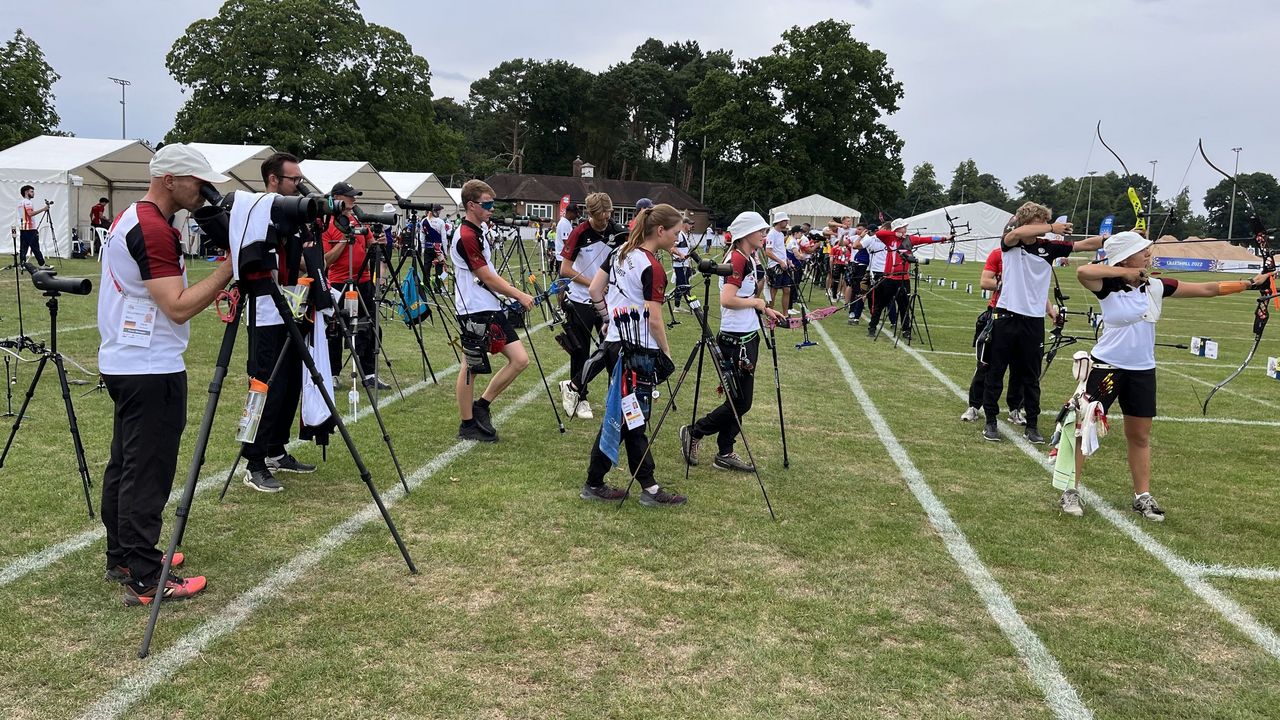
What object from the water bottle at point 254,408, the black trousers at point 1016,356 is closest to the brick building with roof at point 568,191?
the black trousers at point 1016,356

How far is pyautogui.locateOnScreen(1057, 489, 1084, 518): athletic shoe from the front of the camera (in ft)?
17.6

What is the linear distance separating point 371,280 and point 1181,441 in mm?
8074

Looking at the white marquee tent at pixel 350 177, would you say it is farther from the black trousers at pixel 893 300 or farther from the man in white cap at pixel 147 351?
the man in white cap at pixel 147 351

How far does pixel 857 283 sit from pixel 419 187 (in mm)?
21778

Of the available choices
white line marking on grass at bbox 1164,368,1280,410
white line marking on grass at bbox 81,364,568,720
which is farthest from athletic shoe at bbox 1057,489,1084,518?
white line marking on grass at bbox 1164,368,1280,410

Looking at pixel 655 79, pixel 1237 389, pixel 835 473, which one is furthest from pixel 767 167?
pixel 835 473

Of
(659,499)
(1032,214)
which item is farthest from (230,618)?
(1032,214)

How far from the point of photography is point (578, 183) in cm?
8381

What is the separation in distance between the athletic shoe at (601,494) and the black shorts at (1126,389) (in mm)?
3241

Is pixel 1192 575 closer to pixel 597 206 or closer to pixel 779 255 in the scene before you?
pixel 597 206

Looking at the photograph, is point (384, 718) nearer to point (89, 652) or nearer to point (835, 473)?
point (89, 652)

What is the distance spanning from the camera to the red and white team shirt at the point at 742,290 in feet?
18.8

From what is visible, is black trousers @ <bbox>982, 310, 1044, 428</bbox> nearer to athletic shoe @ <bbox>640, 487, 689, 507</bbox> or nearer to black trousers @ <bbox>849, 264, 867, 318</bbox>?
athletic shoe @ <bbox>640, 487, 689, 507</bbox>

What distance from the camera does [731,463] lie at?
20.3 feet
